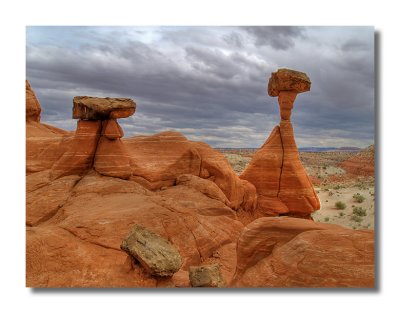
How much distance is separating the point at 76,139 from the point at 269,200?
9.02 meters

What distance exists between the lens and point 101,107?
12117 millimetres

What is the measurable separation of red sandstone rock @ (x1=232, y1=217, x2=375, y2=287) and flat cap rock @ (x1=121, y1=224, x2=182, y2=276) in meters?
1.39

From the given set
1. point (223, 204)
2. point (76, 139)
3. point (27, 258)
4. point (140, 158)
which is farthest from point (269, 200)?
point (27, 258)

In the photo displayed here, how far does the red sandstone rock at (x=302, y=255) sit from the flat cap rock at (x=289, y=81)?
8.90 meters

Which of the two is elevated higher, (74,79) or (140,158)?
(74,79)

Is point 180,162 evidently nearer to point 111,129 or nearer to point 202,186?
point 202,186

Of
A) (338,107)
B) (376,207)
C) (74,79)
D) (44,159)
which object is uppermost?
(74,79)

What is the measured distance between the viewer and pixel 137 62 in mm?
9125

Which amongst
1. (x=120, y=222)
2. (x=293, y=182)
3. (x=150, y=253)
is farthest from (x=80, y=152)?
(x=293, y=182)

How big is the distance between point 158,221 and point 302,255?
4.26 metres

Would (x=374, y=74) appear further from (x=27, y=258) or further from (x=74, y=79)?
(x=27, y=258)

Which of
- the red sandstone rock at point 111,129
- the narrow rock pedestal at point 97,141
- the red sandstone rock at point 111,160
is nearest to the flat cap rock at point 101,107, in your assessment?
the narrow rock pedestal at point 97,141

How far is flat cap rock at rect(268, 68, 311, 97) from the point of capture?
47.7 feet

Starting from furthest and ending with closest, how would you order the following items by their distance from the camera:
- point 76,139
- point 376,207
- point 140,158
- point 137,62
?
point 140,158 → point 76,139 → point 137,62 → point 376,207
